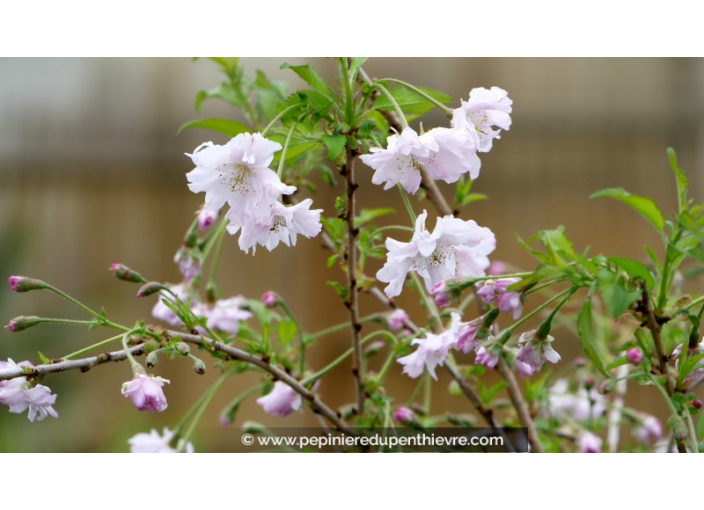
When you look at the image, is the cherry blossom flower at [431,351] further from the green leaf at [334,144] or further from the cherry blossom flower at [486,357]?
the green leaf at [334,144]

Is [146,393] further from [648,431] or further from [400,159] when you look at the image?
[648,431]

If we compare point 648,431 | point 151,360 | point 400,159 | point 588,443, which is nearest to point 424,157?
point 400,159

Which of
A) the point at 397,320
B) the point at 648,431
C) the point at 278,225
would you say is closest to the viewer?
the point at 278,225

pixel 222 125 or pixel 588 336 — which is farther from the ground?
pixel 222 125

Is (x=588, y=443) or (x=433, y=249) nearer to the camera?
(x=433, y=249)

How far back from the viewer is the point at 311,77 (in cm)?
56

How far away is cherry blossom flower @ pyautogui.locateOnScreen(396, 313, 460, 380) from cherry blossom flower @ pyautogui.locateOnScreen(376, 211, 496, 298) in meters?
0.08

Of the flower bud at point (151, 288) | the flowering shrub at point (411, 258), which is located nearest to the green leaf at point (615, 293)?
the flowering shrub at point (411, 258)

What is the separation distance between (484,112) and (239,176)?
20 centimetres

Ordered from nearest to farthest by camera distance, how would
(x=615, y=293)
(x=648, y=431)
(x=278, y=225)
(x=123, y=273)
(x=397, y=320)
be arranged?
(x=615, y=293) < (x=278, y=225) < (x=123, y=273) < (x=397, y=320) < (x=648, y=431)

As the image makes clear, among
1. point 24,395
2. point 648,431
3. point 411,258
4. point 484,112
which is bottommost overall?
point 648,431

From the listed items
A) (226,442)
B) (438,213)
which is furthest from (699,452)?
(226,442)

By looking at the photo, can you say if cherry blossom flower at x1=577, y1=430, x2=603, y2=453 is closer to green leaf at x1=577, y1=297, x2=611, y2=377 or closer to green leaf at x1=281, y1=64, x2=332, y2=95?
green leaf at x1=577, y1=297, x2=611, y2=377

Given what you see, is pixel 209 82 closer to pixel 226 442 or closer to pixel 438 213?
pixel 226 442
